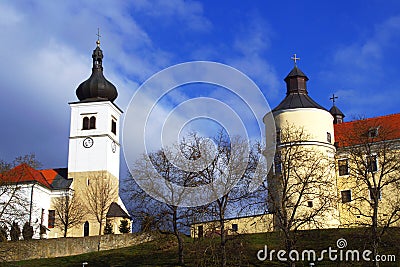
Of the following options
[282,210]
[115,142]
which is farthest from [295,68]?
[282,210]

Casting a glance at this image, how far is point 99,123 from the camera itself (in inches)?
2876

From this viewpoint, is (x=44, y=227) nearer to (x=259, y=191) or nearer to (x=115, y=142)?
(x=115, y=142)

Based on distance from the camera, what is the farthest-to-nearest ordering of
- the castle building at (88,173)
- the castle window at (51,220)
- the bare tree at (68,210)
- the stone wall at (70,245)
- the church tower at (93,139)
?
the church tower at (93,139) → the castle window at (51,220) → the castle building at (88,173) → the bare tree at (68,210) → the stone wall at (70,245)

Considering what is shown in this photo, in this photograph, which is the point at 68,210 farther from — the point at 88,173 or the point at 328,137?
the point at 328,137

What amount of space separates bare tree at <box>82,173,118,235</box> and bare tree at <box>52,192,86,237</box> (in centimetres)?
104

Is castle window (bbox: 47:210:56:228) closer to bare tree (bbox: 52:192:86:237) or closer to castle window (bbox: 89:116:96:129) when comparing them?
bare tree (bbox: 52:192:86:237)

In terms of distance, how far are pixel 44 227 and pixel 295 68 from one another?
31890mm

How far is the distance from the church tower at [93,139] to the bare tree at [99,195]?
143 millimetres

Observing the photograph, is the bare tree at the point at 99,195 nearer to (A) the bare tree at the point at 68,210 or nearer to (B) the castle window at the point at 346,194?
(A) the bare tree at the point at 68,210

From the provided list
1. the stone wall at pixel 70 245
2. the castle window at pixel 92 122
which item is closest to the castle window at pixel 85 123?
the castle window at pixel 92 122

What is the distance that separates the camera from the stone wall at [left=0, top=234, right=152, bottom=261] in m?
50.1

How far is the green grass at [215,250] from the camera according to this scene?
1272 inches

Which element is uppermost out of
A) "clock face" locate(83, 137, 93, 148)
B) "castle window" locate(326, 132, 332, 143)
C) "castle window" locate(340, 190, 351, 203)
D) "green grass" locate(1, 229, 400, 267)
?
"clock face" locate(83, 137, 93, 148)

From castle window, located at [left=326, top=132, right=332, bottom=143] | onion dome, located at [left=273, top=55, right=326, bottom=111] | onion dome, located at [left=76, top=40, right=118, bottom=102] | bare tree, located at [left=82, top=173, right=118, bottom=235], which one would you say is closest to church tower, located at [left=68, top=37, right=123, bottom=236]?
onion dome, located at [left=76, top=40, right=118, bottom=102]
